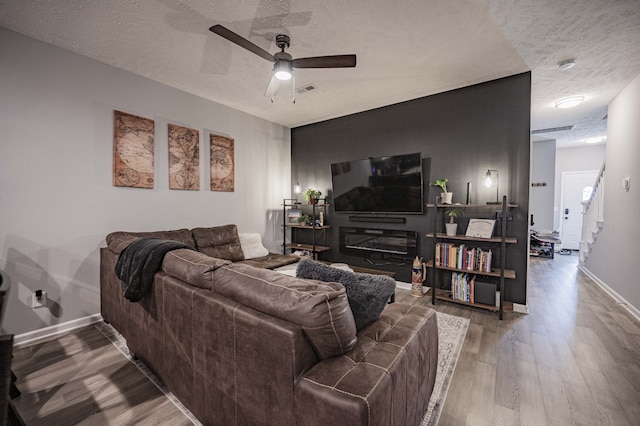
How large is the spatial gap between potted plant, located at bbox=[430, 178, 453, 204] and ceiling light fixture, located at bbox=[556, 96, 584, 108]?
2.22 m

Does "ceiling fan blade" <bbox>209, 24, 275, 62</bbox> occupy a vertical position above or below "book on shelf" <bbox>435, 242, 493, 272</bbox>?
above

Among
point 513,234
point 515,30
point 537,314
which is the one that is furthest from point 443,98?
point 537,314

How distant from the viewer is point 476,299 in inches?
131

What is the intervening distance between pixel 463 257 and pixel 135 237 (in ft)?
12.2

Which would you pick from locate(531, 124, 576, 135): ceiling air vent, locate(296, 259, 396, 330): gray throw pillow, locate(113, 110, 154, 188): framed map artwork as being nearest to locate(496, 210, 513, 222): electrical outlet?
locate(296, 259, 396, 330): gray throw pillow

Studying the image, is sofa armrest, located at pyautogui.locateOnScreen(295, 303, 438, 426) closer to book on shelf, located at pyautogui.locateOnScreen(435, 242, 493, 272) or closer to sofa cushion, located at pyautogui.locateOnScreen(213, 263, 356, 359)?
sofa cushion, located at pyautogui.locateOnScreen(213, 263, 356, 359)

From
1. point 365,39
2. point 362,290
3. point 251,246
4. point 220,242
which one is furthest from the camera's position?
point 251,246

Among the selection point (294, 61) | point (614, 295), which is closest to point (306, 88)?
point (294, 61)

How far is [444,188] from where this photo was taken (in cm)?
370

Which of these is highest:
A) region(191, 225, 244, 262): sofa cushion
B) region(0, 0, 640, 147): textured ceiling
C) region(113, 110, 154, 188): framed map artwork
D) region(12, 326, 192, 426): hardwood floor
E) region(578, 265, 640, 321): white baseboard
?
region(0, 0, 640, 147): textured ceiling

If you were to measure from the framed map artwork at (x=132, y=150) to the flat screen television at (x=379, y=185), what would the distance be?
8.93ft

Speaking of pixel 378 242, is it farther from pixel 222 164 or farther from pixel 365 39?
pixel 365 39

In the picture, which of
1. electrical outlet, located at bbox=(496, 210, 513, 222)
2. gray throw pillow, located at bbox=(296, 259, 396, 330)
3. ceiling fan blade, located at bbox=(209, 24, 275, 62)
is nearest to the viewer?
gray throw pillow, located at bbox=(296, 259, 396, 330)

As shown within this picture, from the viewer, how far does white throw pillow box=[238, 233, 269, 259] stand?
13.6ft
